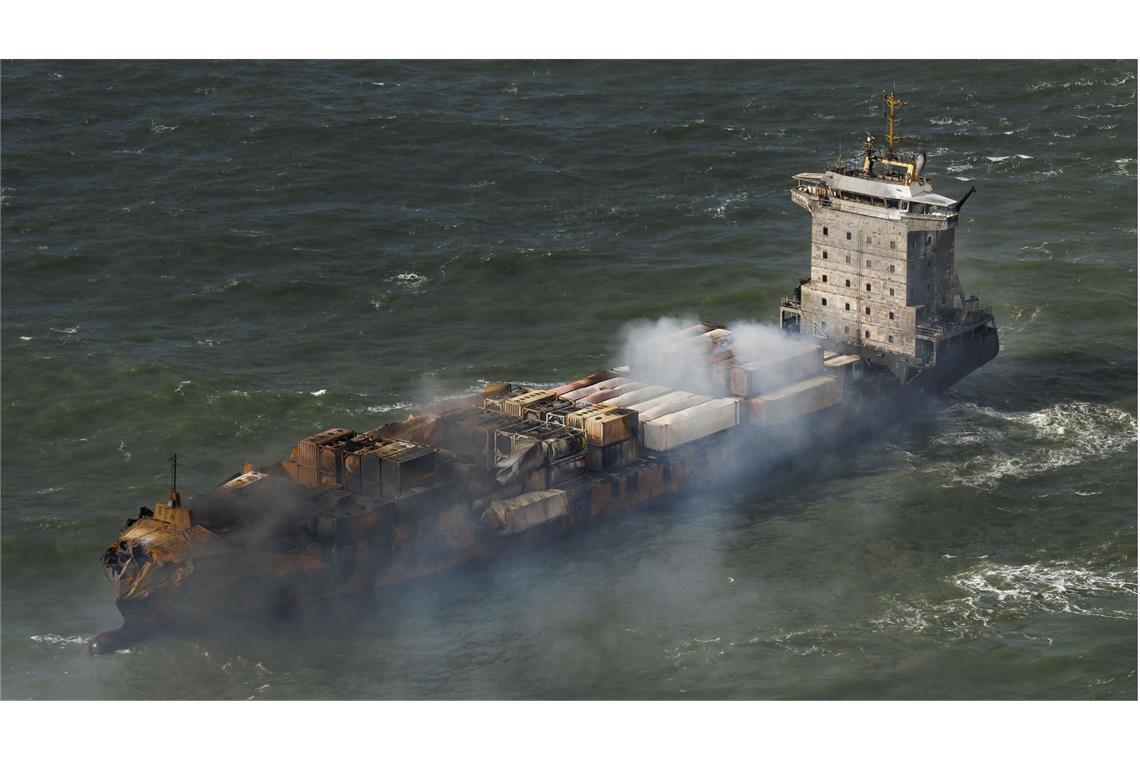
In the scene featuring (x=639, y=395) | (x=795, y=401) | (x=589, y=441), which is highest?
(x=639, y=395)

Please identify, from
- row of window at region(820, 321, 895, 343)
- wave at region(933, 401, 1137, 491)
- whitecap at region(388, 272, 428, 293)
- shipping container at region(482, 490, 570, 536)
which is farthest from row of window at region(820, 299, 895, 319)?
whitecap at region(388, 272, 428, 293)

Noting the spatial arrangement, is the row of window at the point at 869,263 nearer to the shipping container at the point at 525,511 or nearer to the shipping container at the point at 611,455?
the shipping container at the point at 611,455

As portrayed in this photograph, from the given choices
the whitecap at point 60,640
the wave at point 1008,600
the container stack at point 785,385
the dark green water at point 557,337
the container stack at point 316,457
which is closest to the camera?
the dark green water at point 557,337

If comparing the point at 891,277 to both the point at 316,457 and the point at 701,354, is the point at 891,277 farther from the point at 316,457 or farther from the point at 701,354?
the point at 316,457

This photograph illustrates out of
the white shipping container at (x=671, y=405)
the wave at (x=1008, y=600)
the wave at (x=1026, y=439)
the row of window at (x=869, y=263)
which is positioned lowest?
the wave at (x=1008, y=600)

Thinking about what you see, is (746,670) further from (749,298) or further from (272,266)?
(272,266)

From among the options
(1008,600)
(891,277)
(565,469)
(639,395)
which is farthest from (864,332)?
(1008,600)

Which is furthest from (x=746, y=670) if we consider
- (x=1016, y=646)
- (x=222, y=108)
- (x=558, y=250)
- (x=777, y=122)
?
(x=222, y=108)

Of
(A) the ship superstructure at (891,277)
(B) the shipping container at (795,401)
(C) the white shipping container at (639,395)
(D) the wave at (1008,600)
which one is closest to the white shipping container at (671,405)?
(C) the white shipping container at (639,395)
